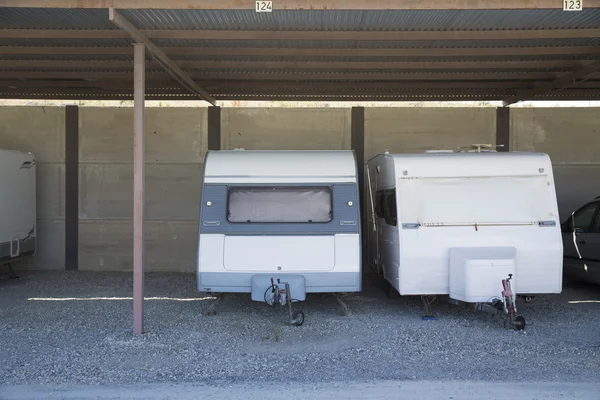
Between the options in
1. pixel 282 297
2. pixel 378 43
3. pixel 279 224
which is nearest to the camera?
pixel 282 297

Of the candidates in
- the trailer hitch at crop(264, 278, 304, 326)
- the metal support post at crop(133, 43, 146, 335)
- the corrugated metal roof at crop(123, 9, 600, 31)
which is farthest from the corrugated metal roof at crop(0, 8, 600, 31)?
the trailer hitch at crop(264, 278, 304, 326)

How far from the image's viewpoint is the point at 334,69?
9.11m

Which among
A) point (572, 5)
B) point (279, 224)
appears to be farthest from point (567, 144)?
point (279, 224)

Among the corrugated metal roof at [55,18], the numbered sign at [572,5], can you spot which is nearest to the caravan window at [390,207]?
the numbered sign at [572,5]

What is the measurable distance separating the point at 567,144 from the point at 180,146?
27.7 feet

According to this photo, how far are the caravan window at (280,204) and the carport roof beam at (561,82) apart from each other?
4.93 meters

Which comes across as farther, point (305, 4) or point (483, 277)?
point (483, 277)

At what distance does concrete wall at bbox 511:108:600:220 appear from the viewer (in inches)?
435

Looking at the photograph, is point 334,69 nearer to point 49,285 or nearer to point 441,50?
point 441,50

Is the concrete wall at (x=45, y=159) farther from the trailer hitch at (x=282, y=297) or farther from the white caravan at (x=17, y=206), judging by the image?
the trailer hitch at (x=282, y=297)

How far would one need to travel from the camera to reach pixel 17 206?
392 inches

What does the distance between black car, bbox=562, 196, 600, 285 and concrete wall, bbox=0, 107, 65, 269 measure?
1025cm

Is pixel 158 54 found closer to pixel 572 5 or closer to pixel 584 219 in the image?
pixel 572 5

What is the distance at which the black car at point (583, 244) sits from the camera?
8.48 meters
